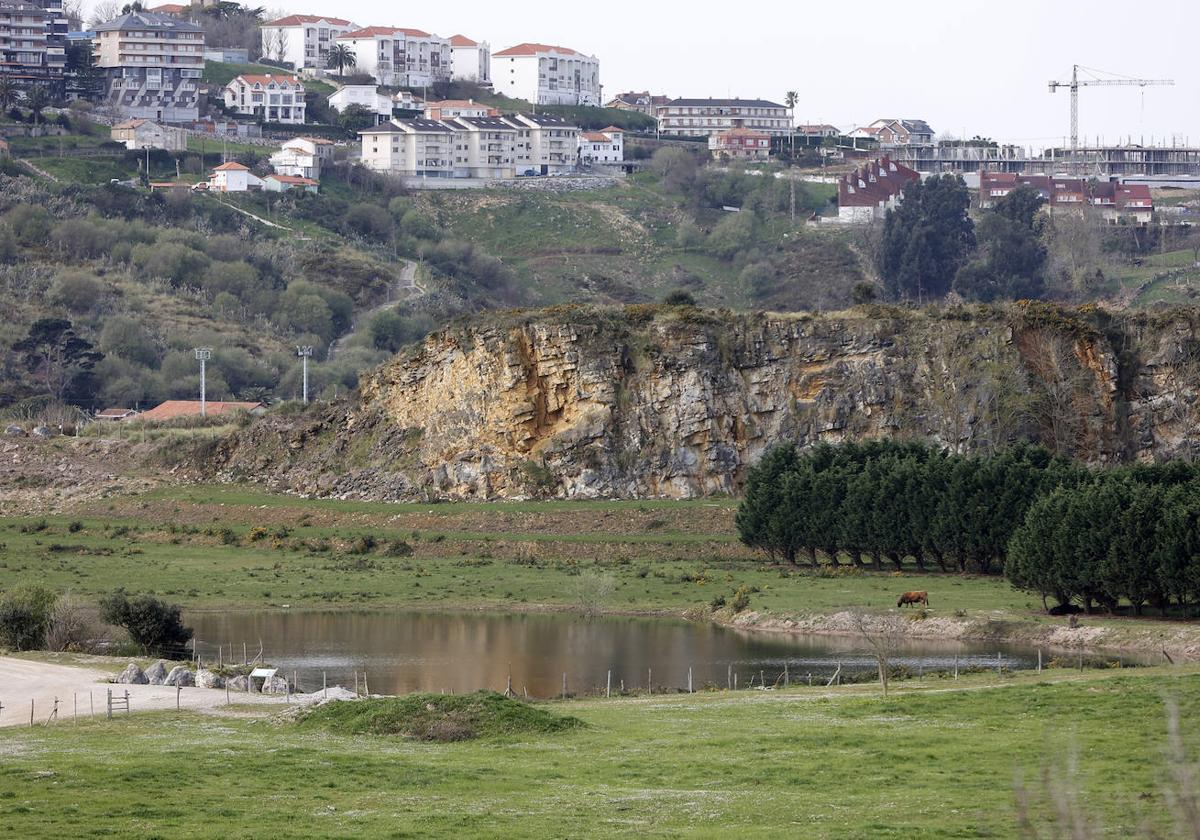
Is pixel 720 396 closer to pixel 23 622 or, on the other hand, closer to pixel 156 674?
pixel 23 622

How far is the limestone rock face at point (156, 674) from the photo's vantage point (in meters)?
37.7

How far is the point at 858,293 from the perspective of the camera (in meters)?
88.0

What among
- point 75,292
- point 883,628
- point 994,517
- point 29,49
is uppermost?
point 29,49

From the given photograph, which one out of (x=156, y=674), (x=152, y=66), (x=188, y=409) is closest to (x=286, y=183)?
(x=152, y=66)

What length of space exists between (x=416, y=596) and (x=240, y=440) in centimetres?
2552

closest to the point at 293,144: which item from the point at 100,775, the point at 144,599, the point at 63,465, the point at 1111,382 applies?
the point at 63,465

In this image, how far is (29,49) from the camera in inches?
7200

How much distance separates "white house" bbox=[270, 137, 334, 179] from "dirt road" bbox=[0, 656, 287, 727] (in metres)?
133

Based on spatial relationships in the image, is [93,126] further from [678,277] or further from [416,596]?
[416,596]

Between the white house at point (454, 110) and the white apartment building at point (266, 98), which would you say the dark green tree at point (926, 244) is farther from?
the white apartment building at point (266, 98)

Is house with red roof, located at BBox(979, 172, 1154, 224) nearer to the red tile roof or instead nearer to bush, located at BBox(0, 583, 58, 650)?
the red tile roof

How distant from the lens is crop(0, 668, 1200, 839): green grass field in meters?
23.5

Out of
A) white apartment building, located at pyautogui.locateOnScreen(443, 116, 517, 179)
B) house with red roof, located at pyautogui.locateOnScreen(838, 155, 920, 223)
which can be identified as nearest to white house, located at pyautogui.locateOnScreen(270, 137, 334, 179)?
white apartment building, located at pyautogui.locateOnScreen(443, 116, 517, 179)

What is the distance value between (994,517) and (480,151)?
12938 cm
